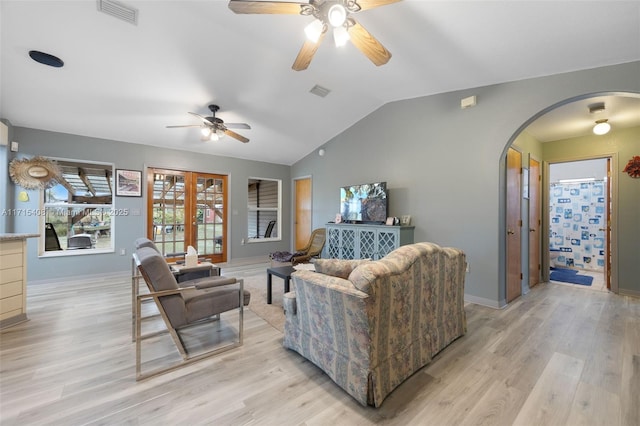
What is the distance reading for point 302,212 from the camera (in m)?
6.66

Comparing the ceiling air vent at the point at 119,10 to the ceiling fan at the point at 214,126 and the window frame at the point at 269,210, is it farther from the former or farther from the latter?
the window frame at the point at 269,210

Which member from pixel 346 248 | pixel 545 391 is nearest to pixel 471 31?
pixel 545 391

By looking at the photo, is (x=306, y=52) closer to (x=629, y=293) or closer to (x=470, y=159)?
(x=470, y=159)

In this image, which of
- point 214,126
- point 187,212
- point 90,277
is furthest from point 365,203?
point 90,277

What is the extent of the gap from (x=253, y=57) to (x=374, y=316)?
3144 millimetres

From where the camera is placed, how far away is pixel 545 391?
1.78 m

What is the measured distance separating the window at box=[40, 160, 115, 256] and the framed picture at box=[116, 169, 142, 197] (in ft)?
0.55

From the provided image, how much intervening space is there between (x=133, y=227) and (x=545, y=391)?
6049 millimetres

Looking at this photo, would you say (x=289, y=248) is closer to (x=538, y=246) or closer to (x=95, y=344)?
(x=95, y=344)

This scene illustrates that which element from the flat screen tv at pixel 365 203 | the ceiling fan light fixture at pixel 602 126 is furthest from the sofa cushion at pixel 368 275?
the ceiling fan light fixture at pixel 602 126

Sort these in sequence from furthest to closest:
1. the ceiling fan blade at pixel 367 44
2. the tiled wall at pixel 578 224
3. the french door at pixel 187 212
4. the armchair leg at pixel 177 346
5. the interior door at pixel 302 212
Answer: the interior door at pixel 302 212
the tiled wall at pixel 578 224
the french door at pixel 187 212
the ceiling fan blade at pixel 367 44
the armchair leg at pixel 177 346

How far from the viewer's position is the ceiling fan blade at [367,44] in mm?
1963

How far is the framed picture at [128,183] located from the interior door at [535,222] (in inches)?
276

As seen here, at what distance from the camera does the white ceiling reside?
89.4 inches
